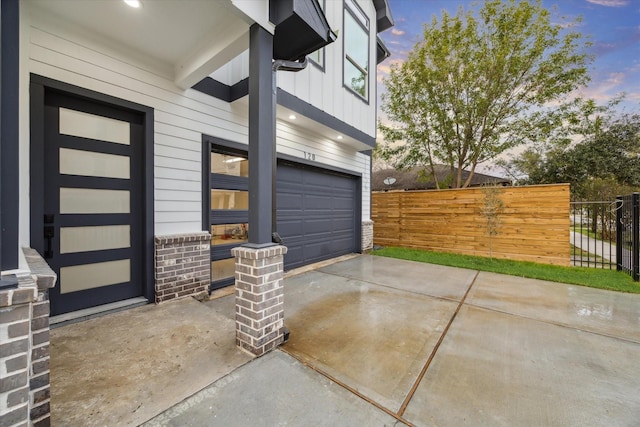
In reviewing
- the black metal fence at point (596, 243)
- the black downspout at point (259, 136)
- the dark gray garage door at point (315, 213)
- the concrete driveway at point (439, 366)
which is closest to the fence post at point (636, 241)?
the black metal fence at point (596, 243)

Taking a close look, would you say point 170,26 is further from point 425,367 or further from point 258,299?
point 425,367

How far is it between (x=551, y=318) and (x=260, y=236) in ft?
11.8

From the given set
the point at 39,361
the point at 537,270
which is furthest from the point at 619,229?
the point at 39,361

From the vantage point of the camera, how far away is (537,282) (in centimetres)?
451

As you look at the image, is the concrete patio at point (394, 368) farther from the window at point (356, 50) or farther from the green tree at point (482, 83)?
the green tree at point (482, 83)

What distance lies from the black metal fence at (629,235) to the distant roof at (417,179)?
5402mm

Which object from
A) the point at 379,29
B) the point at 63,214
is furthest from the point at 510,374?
the point at 379,29

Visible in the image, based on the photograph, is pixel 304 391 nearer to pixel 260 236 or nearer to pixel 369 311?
pixel 260 236

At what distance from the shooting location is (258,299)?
7.30ft

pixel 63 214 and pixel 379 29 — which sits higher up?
pixel 379 29

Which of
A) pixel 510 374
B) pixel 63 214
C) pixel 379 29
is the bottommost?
pixel 510 374

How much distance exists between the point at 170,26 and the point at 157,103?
3.20ft

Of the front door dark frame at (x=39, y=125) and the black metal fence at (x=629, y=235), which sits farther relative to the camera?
the black metal fence at (x=629, y=235)

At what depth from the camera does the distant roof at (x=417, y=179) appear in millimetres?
12203
